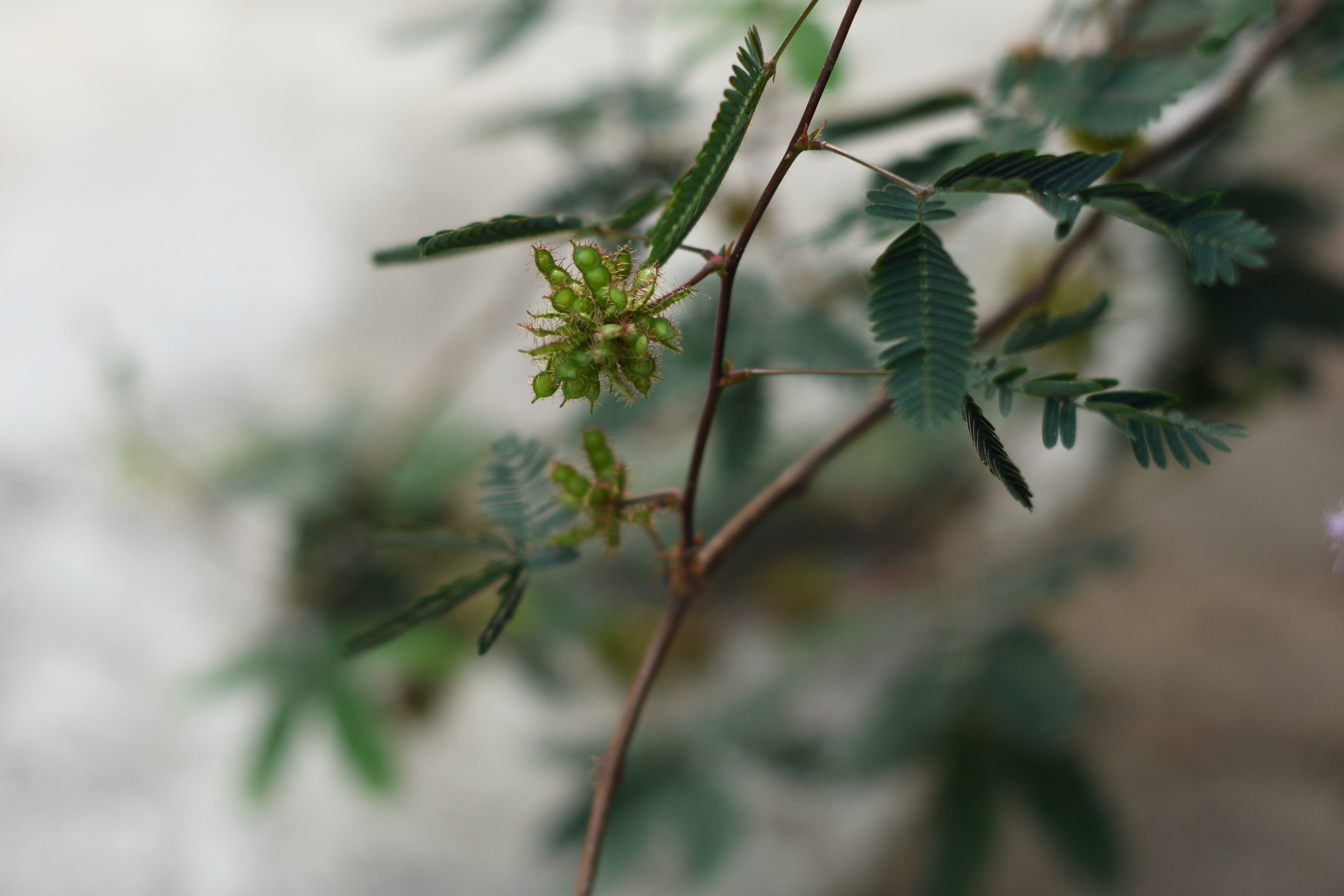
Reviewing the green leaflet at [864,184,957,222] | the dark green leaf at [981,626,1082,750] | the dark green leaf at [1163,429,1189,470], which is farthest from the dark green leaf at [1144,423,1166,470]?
the dark green leaf at [981,626,1082,750]

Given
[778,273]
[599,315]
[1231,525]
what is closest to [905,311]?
[599,315]

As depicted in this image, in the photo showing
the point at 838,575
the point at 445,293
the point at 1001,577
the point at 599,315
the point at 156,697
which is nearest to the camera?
the point at 599,315

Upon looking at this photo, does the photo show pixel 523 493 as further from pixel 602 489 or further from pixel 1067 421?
pixel 1067 421

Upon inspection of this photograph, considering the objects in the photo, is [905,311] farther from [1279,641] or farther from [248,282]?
[1279,641]

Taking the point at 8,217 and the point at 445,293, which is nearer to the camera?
the point at 8,217

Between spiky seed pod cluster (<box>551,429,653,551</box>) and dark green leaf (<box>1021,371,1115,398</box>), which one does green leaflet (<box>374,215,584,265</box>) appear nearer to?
spiky seed pod cluster (<box>551,429,653,551</box>)

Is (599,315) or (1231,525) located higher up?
(1231,525)

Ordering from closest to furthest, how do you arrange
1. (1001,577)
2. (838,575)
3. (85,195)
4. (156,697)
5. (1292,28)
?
(1292,28) → (1001,577) → (156,697) → (838,575) → (85,195)
